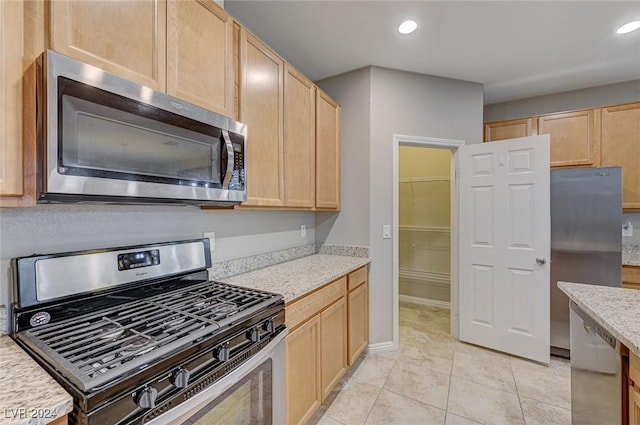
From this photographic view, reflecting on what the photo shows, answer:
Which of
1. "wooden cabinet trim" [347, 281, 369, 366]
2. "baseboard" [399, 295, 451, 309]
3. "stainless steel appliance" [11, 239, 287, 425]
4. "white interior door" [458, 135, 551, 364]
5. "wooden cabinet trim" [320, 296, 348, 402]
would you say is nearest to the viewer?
"stainless steel appliance" [11, 239, 287, 425]

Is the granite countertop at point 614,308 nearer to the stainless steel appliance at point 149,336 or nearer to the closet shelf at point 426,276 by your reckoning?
the stainless steel appliance at point 149,336

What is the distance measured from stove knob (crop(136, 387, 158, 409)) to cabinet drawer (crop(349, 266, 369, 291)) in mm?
1614

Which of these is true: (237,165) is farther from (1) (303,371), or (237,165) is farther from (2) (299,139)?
(1) (303,371)

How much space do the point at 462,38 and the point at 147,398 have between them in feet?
9.53

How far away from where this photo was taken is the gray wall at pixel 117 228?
998 mm

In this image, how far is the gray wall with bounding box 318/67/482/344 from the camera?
8.78ft

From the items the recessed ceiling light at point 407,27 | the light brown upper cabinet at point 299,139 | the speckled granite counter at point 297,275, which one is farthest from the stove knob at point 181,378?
the recessed ceiling light at point 407,27

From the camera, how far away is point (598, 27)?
2.13m

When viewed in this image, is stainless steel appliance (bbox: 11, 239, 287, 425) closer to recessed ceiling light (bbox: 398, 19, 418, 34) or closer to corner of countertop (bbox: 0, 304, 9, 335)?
corner of countertop (bbox: 0, 304, 9, 335)

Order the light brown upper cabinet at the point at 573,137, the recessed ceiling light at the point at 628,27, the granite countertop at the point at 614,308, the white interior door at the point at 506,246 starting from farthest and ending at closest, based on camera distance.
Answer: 1. the light brown upper cabinet at the point at 573,137
2. the white interior door at the point at 506,246
3. the recessed ceiling light at the point at 628,27
4. the granite countertop at the point at 614,308

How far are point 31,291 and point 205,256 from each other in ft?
2.35

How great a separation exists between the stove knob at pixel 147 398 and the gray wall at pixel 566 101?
14.3 feet

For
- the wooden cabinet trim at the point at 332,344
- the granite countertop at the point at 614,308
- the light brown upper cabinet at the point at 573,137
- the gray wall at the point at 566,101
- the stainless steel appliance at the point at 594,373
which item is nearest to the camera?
the granite countertop at the point at 614,308

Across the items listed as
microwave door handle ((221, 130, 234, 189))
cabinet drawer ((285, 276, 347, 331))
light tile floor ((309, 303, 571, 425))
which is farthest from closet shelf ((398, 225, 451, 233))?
microwave door handle ((221, 130, 234, 189))
